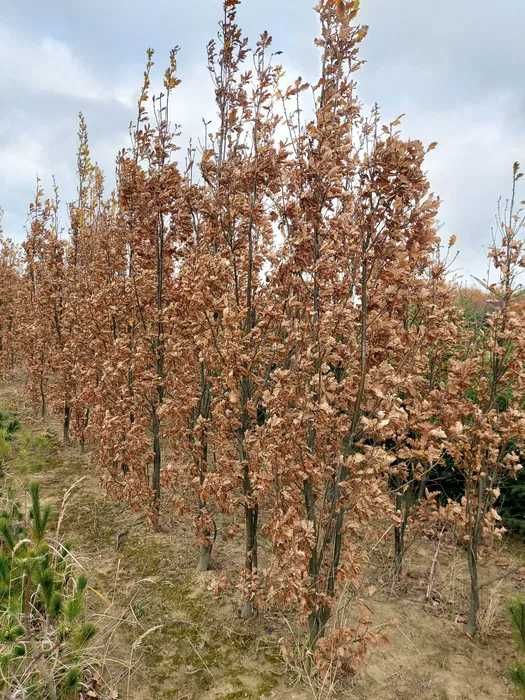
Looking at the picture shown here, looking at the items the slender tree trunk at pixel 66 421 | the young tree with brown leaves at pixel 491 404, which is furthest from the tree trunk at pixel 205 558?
the slender tree trunk at pixel 66 421

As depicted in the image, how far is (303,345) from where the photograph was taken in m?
3.37

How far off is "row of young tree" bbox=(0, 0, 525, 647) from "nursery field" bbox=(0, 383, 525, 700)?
0.26 m

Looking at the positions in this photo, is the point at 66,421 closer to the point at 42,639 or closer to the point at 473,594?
the point at 42,639

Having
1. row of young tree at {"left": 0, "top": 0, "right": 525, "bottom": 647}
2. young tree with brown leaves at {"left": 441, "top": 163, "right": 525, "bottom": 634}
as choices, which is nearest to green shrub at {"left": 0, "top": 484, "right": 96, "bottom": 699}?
row of young tree at {"left": 0, "top": 0, "right": 525, "bottom": 647}

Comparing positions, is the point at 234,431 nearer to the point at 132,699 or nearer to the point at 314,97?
the point at 132,699

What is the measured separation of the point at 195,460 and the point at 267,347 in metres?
1.45

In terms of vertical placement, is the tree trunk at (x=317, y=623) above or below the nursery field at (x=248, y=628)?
above

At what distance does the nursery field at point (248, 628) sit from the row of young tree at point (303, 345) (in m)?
0.26

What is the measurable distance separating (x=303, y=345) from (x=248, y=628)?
2.38 m

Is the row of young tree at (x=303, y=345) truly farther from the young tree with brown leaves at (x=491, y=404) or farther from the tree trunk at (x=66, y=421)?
the tree trunk at (x=66, y=421)

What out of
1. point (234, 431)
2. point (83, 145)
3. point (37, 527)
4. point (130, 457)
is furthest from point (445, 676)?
point (83, 145)

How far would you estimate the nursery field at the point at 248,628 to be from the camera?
3.34 meters

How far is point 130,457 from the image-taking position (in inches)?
208

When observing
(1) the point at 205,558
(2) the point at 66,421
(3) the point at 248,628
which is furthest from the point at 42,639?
(2) the point at 66,421
